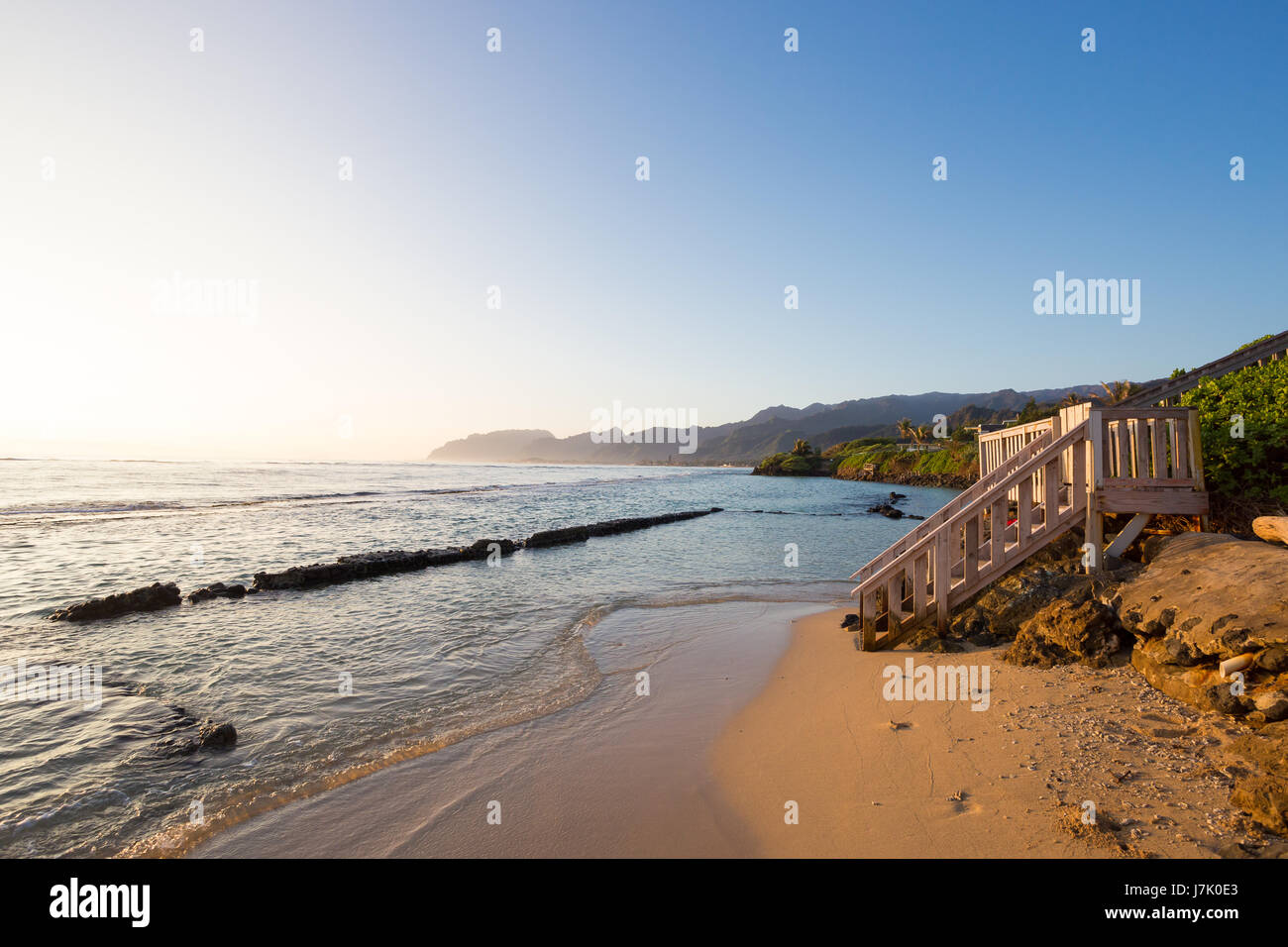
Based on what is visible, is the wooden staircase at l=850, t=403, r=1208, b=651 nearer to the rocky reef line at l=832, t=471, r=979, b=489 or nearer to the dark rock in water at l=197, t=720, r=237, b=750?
the dark rock in water at l=197, t=720, r=237, b=750

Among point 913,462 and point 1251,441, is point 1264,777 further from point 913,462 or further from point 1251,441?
point 913,462

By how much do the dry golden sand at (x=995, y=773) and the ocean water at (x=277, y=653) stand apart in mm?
3039

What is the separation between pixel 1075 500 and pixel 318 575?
16352 mm

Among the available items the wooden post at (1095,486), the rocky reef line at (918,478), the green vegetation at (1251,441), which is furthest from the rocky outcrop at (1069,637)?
the rocky reef line at (918,478)

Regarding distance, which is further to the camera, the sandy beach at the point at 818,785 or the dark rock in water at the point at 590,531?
the dark rock in water at the point at 590,531

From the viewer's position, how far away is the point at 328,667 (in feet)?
26.6

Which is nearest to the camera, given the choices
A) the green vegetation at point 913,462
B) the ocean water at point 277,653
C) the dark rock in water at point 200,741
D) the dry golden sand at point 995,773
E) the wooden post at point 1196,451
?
the dry golden sand at point 995,773

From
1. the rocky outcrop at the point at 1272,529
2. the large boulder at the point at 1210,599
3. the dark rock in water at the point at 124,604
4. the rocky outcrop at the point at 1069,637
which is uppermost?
the rocky outcrop at the point at 1272,529

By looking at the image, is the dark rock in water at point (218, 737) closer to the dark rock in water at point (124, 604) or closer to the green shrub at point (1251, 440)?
the dark rock in water at point (124, 604)

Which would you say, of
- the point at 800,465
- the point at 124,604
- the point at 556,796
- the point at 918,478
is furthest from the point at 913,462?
the point at 556,796

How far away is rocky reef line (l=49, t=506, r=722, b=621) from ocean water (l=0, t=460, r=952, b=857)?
Answer: 0.46 meters

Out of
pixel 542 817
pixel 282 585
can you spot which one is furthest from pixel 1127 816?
pixel 282 585

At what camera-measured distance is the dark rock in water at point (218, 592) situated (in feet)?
40.7

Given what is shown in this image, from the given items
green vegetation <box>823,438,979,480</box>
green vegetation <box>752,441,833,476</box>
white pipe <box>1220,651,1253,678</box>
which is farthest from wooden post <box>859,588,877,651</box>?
green vegetation <box>752,441,833,476</box>
